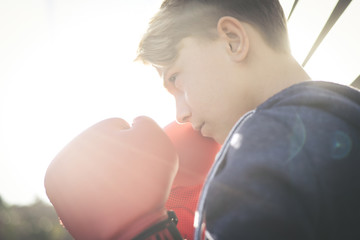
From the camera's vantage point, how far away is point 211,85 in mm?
925

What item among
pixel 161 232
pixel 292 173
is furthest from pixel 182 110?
pixel 292 173

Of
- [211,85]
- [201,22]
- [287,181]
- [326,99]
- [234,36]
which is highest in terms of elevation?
[201,22]

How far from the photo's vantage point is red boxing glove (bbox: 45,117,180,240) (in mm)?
658

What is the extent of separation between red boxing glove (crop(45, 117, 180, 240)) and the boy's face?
0.24 metres

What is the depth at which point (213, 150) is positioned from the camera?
1.09 m

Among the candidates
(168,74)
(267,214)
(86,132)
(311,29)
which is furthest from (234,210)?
(311,29)

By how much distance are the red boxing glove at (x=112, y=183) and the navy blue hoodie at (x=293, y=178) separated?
228mm

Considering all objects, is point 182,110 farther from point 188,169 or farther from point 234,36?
point 234,36

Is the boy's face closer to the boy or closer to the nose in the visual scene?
the nose

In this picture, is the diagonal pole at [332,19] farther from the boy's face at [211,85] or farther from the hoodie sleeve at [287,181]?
the hoodie sleeve at [287,181]

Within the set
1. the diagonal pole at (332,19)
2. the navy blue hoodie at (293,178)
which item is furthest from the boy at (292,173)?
the diagonal pole at (332,19)

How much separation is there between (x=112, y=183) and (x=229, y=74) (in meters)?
0.60

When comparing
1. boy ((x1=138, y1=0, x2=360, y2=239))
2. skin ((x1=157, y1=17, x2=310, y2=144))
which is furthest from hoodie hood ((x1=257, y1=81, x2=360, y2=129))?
skin ((x1=157, y1=17, x2=310, y2=144))

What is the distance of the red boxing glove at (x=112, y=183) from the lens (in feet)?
2.16
